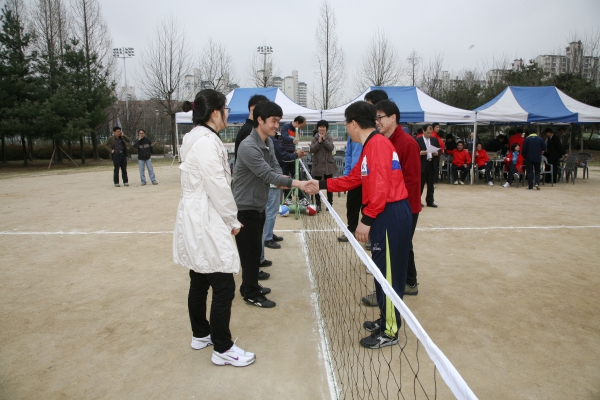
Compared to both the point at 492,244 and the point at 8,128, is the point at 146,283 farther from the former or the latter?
the point at 8,128

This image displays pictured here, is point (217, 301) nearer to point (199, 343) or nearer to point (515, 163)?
point (199, 343)

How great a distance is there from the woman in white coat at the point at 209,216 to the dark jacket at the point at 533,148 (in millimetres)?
11188

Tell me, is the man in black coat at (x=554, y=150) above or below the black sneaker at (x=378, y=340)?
above

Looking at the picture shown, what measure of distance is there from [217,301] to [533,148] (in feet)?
38.2

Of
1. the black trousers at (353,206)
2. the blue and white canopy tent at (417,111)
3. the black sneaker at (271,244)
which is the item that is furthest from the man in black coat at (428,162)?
the black sneaker at (271,244)

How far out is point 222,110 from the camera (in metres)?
2.85

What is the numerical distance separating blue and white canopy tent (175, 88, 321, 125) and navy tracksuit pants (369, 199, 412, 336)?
10.3 m

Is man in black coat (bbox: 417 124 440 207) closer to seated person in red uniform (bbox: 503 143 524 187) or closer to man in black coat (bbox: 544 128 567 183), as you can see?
seated person in red uniform (bbox: 503 143 524 187)

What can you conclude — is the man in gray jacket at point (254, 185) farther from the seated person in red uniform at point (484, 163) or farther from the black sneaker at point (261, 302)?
the seated person in red uniform at point (484, 163)

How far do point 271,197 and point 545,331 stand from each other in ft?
11.2

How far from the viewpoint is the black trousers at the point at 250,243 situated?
12.1ft

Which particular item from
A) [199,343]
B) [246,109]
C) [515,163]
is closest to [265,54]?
[246,109]

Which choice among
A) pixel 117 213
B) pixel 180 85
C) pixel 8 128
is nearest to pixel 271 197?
pixel 117 213

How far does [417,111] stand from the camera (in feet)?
42.7
